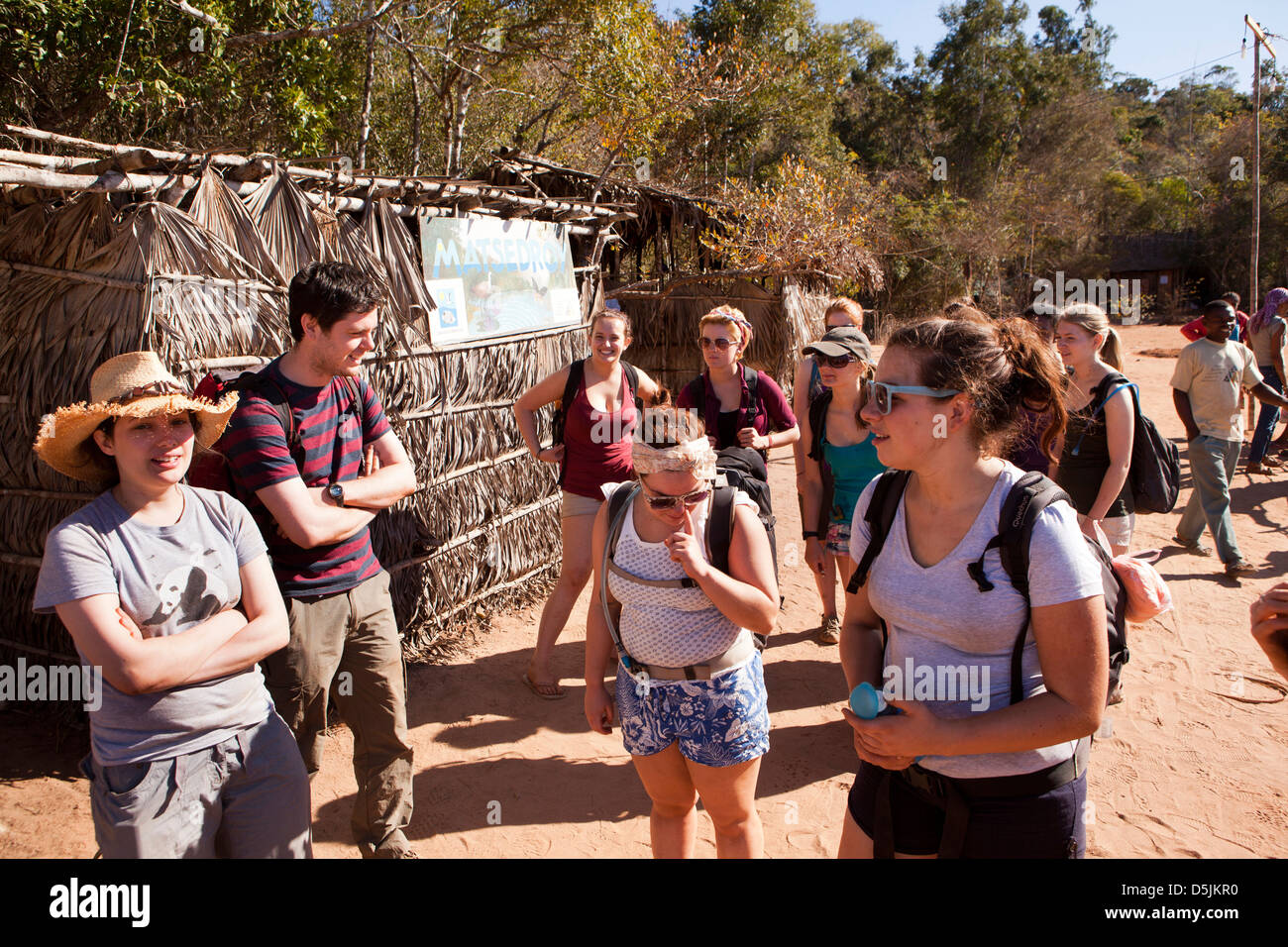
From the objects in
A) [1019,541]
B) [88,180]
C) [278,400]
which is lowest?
[1019,541]

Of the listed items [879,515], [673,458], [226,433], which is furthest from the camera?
[226,433]

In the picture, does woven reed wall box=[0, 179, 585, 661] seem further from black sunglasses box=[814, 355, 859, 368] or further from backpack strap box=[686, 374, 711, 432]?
black sunglasses box=[814, 355, 859, 368]

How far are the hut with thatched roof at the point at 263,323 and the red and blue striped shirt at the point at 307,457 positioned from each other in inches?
45.8

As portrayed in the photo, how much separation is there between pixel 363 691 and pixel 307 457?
883 mm

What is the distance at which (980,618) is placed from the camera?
182 cm

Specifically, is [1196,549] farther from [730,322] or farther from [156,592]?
[156,592]

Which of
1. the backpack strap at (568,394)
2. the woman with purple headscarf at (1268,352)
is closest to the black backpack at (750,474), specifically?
the backpack strap at (568,394)

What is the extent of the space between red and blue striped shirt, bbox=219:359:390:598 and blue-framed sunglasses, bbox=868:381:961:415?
1863 millimetres

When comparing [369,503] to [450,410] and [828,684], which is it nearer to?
[450,410]

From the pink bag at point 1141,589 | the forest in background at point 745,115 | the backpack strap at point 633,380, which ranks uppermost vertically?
the forest in background at point 745,115

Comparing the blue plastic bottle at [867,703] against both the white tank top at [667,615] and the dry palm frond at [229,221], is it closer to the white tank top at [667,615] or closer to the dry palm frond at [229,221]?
the white tank top at [667,615]

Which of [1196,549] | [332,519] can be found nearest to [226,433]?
[332,519]

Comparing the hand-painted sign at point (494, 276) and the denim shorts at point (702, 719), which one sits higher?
the hand-painted sign at point (494, 276)

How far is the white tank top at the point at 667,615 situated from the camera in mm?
2521
